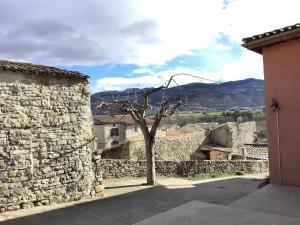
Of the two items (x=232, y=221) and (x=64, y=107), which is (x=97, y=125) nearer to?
(x=64, y=107)

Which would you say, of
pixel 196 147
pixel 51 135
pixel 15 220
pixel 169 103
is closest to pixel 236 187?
pixel 169 103

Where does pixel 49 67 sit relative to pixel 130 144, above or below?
above

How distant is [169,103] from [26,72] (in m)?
8.41

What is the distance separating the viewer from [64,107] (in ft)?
46.5

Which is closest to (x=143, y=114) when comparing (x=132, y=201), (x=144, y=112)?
(x=144, y=112)

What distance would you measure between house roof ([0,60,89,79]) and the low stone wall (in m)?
7.48

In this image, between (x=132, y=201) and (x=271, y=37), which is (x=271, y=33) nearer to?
(x=271, y=37)

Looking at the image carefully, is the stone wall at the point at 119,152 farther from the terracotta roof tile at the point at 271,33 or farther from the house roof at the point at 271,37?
the terracotta roof tile at the point at 271,33

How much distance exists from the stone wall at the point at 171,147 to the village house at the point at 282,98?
18.0m

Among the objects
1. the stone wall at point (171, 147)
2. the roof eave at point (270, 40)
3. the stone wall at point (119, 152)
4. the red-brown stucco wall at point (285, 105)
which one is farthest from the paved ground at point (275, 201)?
the stone wall at point (171, 147)

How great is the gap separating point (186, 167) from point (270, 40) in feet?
41.9

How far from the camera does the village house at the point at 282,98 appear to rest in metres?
9.36

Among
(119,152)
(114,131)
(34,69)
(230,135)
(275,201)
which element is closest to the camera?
(275,201)

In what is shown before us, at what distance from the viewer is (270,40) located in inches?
379
